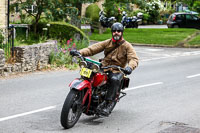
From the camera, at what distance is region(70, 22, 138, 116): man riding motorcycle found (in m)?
7.78

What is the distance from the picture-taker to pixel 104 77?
7.62 metres

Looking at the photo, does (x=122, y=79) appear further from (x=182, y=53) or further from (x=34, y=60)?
(x=182, y=53)

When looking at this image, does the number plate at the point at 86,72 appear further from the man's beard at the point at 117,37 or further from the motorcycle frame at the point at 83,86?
the man's beard at the point at 117,37

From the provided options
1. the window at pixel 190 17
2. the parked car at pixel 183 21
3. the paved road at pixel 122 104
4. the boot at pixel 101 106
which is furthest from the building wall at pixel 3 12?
the window at pixel 190 17

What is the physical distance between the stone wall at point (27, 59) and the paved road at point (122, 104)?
1.34ft

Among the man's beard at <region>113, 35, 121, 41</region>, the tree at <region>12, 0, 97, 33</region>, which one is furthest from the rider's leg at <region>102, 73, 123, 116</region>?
the tree at <region>12, 0, 97, 33</region>

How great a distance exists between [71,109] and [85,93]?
0.37 metres

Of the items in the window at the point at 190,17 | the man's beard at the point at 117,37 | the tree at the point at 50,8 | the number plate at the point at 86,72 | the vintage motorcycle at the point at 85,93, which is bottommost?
the vintage motorcycle at the point at 85,93

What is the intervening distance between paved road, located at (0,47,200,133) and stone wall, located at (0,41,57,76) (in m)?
0.41

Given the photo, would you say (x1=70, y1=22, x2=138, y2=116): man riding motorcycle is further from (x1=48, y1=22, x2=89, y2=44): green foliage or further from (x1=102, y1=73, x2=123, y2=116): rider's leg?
(x1=48, y1=22, x2=89, y2=44): green foliage

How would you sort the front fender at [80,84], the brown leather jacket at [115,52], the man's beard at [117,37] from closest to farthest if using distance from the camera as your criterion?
the front fender at [80,84] < the man's beard at [117,37] < the brown leather jacket at [115,52]

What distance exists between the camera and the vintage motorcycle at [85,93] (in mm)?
7036

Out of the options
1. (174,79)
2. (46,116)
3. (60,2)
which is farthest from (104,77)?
(60,2)

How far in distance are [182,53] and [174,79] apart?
925 centimetres
